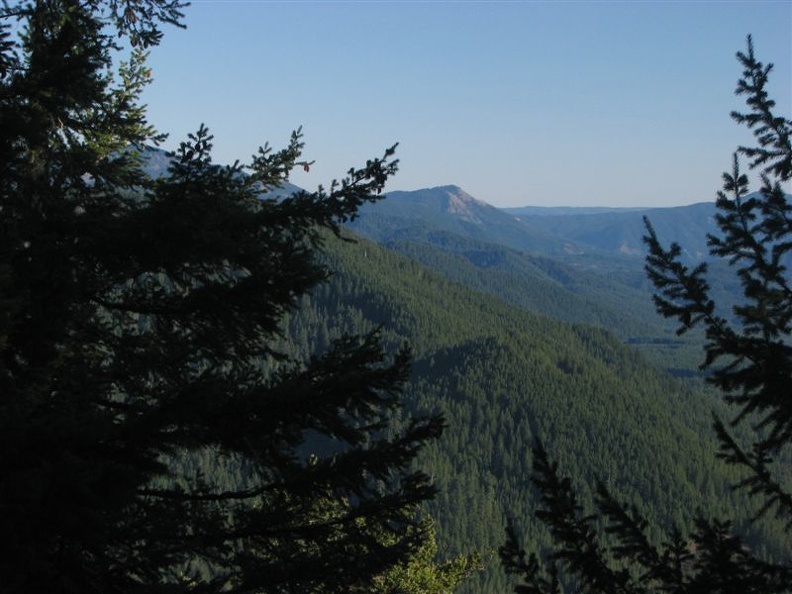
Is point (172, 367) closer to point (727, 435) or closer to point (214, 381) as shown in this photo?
point (214, 381)

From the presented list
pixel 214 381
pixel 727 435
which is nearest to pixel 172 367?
pixel 214 381

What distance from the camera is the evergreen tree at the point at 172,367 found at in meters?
5.21

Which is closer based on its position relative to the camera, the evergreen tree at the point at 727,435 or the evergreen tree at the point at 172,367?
the evergreen tree at the point at 172,367

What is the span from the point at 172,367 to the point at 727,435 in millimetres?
5844

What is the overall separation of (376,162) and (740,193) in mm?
4169

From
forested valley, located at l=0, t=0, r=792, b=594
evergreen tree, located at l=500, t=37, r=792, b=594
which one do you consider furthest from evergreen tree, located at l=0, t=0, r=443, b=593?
evergreen tree, located at l=500, t=37, r=792, b=594

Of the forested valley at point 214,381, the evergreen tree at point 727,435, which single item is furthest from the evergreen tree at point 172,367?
the evergreen tree at point 727,435

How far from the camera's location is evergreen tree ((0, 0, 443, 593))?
17.1 ft

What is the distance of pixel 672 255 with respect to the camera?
8.33 metres

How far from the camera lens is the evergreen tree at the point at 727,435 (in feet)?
21.6

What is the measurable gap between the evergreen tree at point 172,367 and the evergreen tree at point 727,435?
129 cm

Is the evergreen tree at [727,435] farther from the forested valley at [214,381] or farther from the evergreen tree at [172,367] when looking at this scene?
the evergreen tree at [172,367]

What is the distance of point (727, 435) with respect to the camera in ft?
25.5

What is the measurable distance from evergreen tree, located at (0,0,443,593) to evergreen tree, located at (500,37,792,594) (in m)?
1.29
